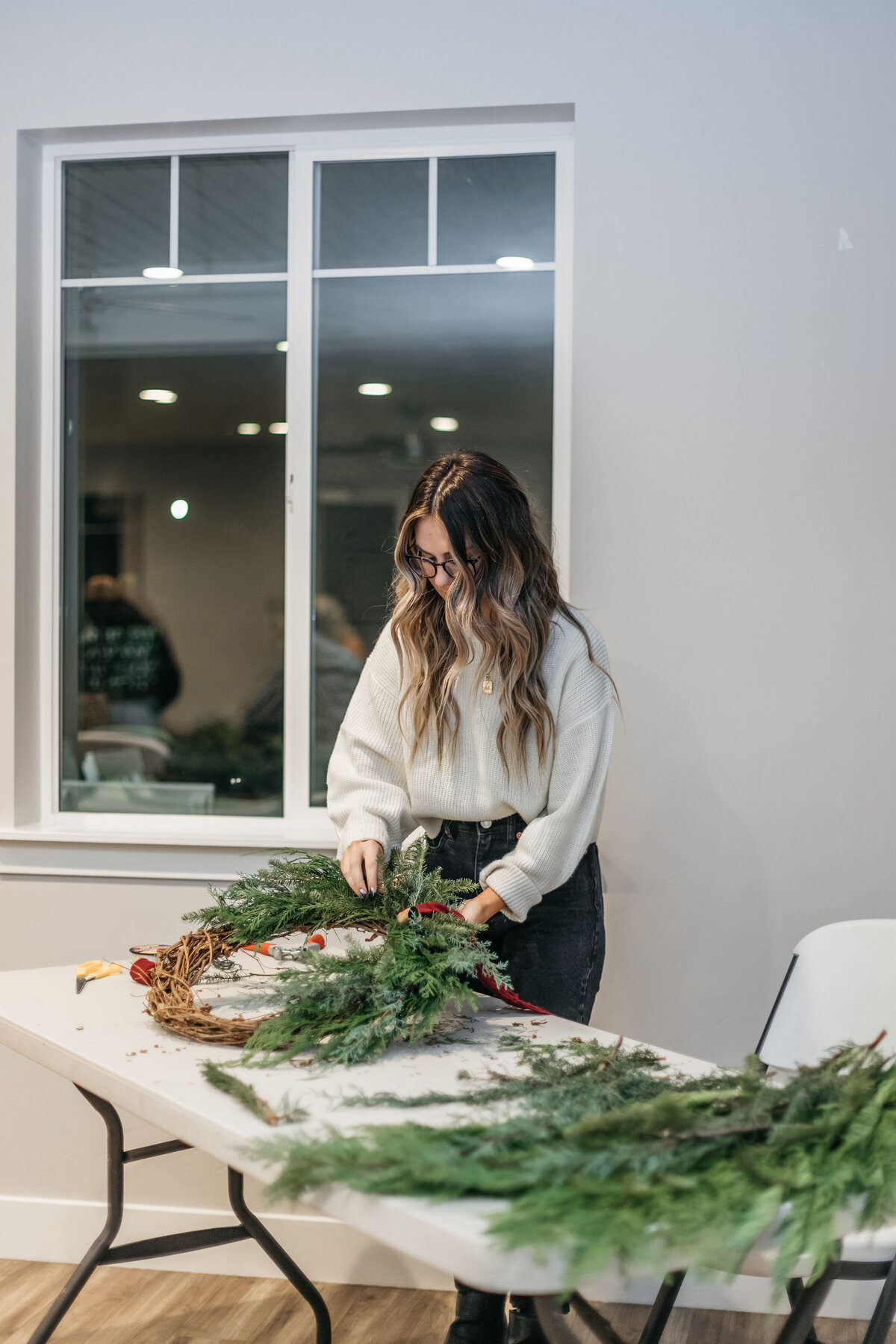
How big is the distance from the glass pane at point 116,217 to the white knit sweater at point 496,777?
1.51m

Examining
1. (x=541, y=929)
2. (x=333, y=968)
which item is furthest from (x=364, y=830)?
(x=333, y=968)

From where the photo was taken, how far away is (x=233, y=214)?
2.84 metres

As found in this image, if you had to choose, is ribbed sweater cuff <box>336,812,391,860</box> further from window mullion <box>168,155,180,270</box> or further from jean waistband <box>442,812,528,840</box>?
window mullion <box>168,155,180,270</box>

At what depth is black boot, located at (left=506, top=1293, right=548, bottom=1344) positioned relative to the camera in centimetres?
199

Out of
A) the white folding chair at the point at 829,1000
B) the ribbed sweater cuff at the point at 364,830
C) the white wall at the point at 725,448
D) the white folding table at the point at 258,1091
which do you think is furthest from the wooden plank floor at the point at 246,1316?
the ribbed sweater cuff at the point at 364,830

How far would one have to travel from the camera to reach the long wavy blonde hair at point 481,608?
194 centimetres

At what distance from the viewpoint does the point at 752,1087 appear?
1.17 meters

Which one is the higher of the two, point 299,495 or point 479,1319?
point 299,495

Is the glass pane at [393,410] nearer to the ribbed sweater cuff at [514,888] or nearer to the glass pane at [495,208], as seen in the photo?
the glass pane at [495,208]

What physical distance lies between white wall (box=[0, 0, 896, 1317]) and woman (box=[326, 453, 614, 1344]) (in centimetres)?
52

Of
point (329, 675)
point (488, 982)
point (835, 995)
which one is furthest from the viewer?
point (329, 675)

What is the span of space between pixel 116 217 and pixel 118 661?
1219 mm

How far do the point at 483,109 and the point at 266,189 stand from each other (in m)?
0.62

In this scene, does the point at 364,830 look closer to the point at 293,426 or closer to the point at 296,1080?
the point at 296,1080
